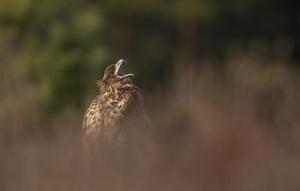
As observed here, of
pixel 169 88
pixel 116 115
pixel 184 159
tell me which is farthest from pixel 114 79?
pixel 184 159

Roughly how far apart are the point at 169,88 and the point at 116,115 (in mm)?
4140

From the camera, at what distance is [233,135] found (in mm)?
6910

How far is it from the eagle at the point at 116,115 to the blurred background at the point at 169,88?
0.12 metres

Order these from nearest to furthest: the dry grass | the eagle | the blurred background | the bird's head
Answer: the dry grass → the blurred background → the eagle → the bird's head

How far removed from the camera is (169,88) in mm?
13914

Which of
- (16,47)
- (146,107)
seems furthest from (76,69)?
(146,107)

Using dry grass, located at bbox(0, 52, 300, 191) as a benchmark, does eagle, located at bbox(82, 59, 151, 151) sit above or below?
below

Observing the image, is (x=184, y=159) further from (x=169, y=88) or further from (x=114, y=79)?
(x=169, y=88)

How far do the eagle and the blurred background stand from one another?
4.6 inches

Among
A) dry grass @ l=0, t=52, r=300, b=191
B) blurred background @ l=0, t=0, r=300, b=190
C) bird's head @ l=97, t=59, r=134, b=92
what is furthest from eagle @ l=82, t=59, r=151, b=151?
dry grass @ l=0, t=52, r=300, b=191

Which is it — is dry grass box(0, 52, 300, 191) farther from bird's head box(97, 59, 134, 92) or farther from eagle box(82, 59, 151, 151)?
bird's head box(97, 59, 134, 92)

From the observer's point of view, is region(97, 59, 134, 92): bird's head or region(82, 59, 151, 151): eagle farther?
region(97, 59, 134, 92): bird's head

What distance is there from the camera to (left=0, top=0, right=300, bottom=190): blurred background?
6480 millimetres

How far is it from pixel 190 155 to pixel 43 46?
606 inches
